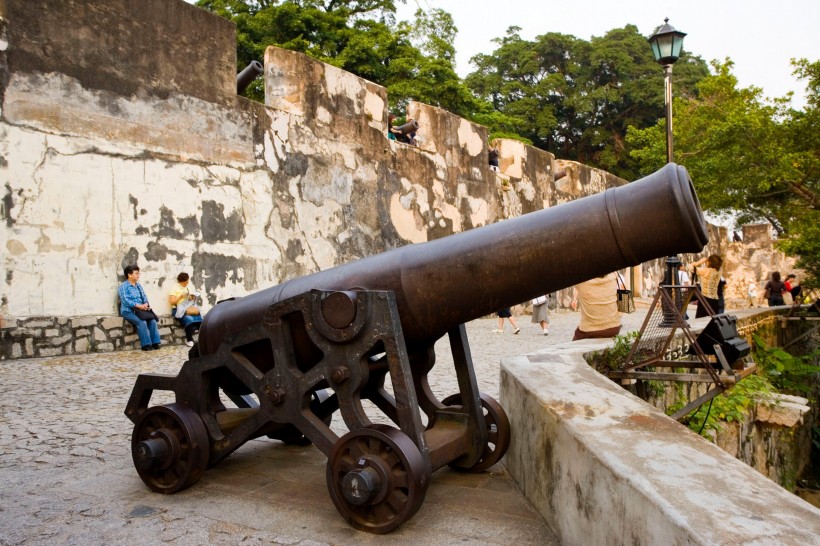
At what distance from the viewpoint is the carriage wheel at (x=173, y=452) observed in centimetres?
283

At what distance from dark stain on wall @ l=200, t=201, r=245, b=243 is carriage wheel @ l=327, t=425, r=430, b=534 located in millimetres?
7091

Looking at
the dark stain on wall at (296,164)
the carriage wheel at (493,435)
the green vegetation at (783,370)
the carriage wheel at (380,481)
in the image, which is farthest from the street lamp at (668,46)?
the carriage wheel at (380,481)

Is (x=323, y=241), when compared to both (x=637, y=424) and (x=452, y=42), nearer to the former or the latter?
(x=637, y=424)

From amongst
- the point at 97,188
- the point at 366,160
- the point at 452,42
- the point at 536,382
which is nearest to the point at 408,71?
the point at 452,42

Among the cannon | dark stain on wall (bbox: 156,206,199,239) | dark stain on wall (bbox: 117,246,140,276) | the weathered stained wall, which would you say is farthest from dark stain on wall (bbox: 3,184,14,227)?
the cannon

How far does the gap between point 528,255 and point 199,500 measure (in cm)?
160

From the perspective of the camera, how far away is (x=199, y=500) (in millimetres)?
2779

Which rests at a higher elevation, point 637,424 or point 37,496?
point 637,424

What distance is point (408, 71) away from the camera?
24.3m

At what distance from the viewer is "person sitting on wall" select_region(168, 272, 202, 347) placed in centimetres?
848

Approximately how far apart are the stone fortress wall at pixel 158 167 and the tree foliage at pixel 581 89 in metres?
24.6

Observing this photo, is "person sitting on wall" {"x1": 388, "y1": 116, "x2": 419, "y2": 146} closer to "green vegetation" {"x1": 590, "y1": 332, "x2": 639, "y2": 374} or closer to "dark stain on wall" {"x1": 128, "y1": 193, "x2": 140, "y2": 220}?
"dark stain on wall" {"x1": 128, "y1": 193, "x2": 140, "y2": 220}

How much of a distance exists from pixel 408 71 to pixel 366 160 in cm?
1342

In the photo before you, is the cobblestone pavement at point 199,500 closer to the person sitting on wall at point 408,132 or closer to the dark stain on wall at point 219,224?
the dark stain on wall at point 219,224
